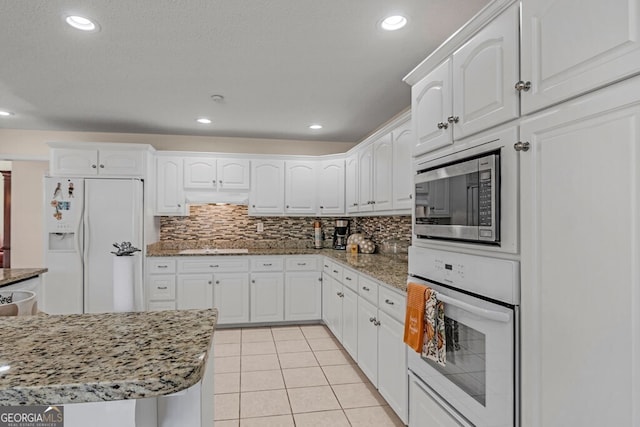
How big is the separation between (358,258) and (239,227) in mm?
1971

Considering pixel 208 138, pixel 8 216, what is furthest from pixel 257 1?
pixel 8 216

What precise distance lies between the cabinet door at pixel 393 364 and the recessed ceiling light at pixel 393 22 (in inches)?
68.9

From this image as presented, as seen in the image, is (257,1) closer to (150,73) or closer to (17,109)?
(150,73)

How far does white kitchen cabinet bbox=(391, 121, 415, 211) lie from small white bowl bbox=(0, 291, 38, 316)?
239 centimetres

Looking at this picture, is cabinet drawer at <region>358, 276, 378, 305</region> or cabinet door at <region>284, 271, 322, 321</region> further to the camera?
cabinet door at <region>284, 271, 322, 321</region>

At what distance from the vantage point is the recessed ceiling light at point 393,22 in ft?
6.66

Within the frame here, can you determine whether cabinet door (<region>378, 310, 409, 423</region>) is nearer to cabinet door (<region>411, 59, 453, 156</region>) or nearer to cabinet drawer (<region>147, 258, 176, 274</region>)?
cabinet door (<region>411, 59, 453, 156</region>)

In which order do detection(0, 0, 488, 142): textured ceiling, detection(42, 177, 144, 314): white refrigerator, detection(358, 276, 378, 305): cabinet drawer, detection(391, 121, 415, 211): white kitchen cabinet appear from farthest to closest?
detection(42, 177, 144, 314): white refrigerator → detection(391, 121, 415, 211): white kitchen cabinet → detection(358, 276, 378, 305): cabinet drawer → detection(0, 0, 488, 142): textured ceiling

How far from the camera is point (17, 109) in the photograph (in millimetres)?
3672
